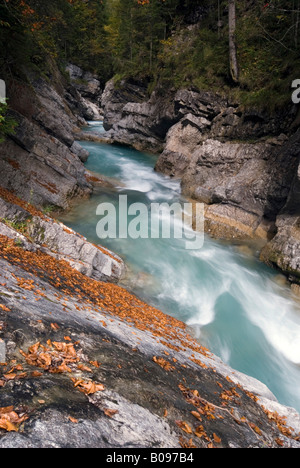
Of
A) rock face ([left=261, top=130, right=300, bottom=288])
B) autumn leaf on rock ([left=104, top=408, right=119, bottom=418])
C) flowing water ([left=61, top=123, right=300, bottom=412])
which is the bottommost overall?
flowing water ([left=61, top=123, right=300, bottom=412])

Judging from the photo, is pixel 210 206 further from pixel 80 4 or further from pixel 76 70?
pixel 80 4

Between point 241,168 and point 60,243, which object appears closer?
point 60,243

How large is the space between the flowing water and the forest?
7855mm

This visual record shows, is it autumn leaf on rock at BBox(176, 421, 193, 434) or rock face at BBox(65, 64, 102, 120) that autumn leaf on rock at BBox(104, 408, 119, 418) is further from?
rock face at BBox(65, 64, 102, 120)

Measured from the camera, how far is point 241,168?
45.3ft

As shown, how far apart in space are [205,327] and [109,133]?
2436cm

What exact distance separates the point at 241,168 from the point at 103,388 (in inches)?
536

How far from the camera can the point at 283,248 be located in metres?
10.4

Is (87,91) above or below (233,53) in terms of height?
below

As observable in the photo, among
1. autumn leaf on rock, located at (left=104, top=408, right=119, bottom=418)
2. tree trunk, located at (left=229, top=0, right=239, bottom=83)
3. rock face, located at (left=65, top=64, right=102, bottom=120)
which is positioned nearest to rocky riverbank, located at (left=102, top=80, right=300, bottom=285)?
tree trunk, located at (left=229, top=0, right=239, bottom=83)

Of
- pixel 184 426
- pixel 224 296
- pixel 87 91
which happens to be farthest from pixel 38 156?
pixel 87 91

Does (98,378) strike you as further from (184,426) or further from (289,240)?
(289,240)
